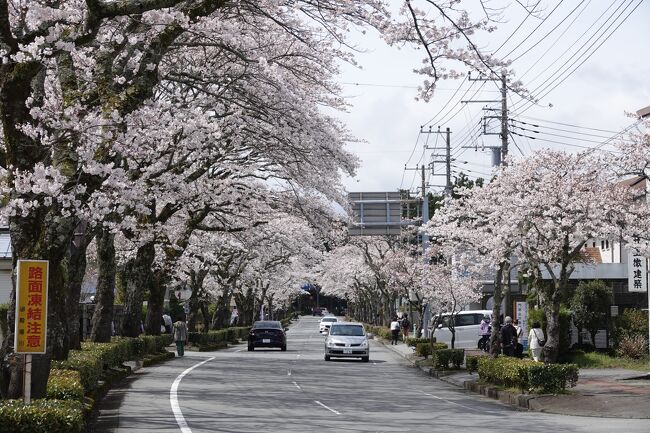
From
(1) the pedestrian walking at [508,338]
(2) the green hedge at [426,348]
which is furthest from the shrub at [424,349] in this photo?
(1) the pedestrian walking at [508,338]

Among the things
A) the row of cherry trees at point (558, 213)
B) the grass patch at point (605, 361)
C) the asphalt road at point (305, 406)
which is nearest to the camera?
the asphalt road at point (305, 406)

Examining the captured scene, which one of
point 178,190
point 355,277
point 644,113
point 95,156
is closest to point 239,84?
point 178,190

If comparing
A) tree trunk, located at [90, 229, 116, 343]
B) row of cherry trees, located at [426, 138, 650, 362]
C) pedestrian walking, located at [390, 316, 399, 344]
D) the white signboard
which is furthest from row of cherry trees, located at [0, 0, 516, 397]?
pedestrian walking, located at [390, 316, 399, 344]

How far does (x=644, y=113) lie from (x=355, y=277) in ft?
187

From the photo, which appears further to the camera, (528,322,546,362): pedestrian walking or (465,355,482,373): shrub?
(465,355,482,373): shrub

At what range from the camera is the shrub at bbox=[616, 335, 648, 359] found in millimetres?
30766

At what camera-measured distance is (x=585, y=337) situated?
35156 millimetres

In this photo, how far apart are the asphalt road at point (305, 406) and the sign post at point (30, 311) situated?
299 centimetres

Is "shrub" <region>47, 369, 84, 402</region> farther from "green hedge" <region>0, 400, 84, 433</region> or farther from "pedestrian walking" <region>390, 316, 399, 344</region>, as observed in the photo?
"pedestrian walking" <region>390, 316, 399, 344</region>

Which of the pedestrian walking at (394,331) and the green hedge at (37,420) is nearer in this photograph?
the green hedge at (37,420)

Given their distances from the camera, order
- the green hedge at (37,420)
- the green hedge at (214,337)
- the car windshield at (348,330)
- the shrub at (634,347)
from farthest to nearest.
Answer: the green hedge at (214,337), the car windshield at (348,330), the shrub at (634,347), the green hedge at (37,420)

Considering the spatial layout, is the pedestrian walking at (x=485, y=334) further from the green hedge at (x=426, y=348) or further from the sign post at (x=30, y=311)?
the sign post at (x=30, y=311)

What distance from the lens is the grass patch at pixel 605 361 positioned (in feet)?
97.2

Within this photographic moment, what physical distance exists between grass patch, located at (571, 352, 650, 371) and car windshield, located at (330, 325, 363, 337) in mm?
9654
